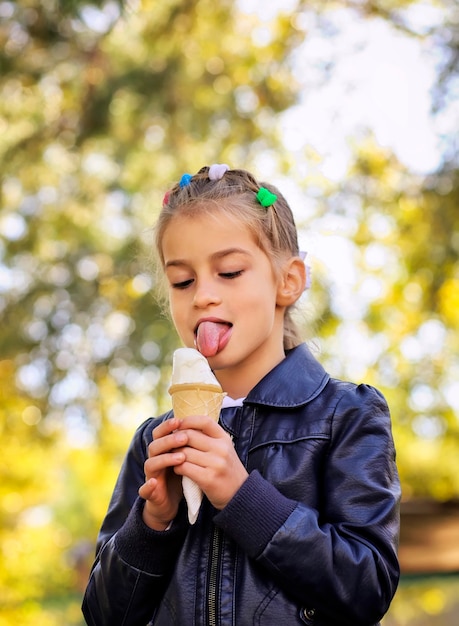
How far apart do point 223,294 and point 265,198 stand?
1.13 ft

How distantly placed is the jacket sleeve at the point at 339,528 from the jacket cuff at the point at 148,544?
0.19m

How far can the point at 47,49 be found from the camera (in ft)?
24.2

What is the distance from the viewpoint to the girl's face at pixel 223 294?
2068mm

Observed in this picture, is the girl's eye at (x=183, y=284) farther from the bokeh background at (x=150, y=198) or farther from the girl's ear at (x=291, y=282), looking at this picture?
the bokeh background at (x=150, y=198)

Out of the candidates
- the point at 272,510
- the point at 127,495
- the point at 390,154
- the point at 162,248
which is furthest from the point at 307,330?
the point at 390,154

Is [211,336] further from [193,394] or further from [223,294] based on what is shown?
[193,394]

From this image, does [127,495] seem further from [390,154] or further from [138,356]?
[390,154]

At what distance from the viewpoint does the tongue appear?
6.70ft

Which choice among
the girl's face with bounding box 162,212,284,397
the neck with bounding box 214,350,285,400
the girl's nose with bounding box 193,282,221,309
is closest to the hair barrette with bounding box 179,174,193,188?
the girl's face with bounding box 162,212,284,397

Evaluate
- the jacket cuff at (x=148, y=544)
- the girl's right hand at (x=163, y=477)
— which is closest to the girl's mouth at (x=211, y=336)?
the girl's right hand at (x=163, y=477)

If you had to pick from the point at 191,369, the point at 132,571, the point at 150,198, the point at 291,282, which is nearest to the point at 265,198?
the point at 291,282

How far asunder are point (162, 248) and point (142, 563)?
777mm

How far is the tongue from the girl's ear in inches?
10.3

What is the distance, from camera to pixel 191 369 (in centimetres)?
192
